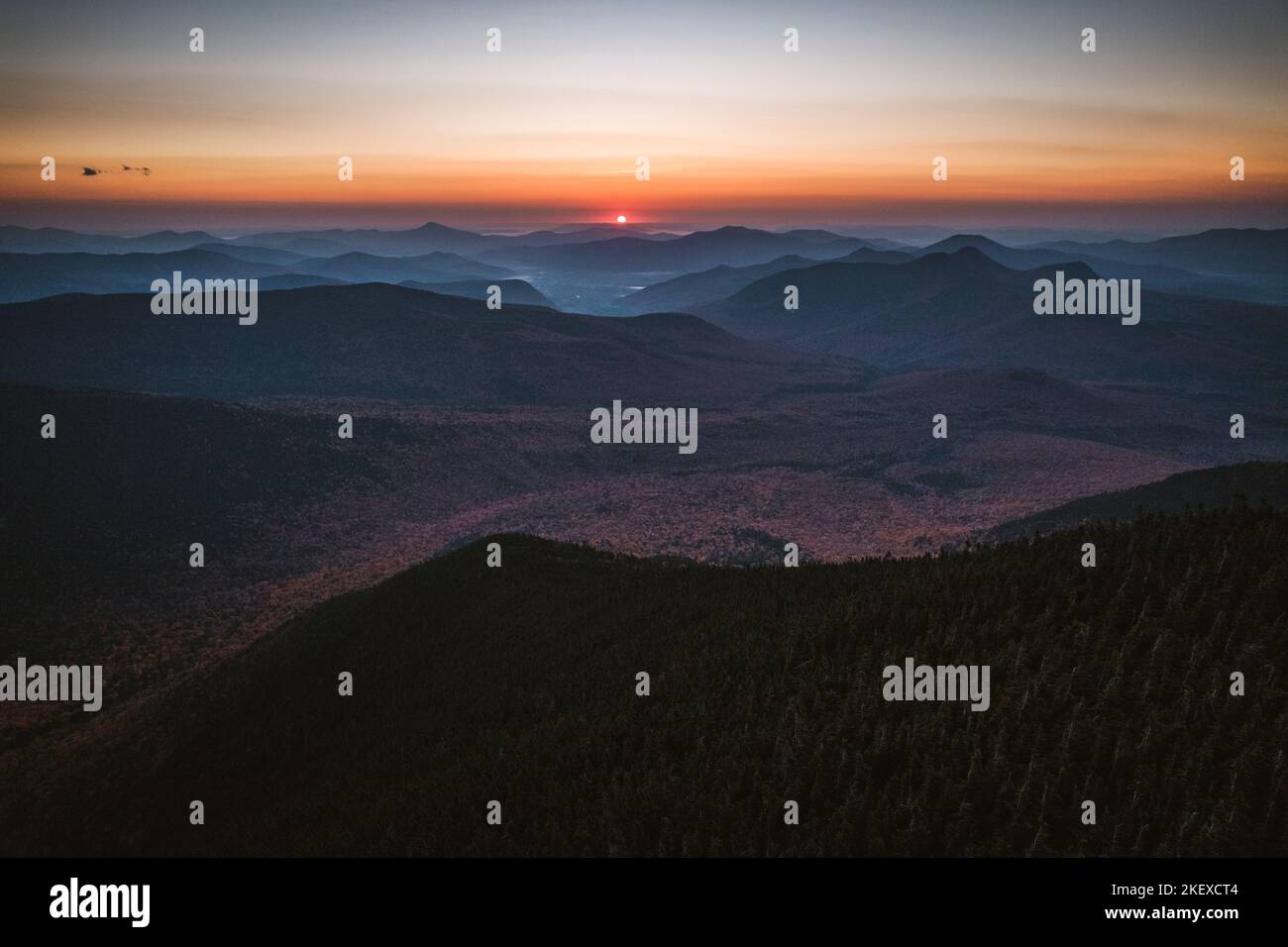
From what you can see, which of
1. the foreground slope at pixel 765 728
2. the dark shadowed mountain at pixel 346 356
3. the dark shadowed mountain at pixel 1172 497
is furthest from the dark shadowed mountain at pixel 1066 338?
the foreground slope at pixel 765 728

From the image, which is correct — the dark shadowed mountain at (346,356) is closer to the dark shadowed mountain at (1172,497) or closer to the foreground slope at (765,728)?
the dark shadowed mountain at (1172,497)

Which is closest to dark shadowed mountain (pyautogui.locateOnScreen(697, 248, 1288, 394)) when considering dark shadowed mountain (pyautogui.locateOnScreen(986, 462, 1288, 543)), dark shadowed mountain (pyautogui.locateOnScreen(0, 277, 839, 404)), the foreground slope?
dark shadowed mountain (pyautogui.locateOnScreen(0, 277, 839, 404))

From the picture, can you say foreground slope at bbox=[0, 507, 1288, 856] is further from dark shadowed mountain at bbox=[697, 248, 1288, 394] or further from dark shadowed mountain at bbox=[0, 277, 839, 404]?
dark shadowed mountain at bbox=[697, 248, 1288, 394]

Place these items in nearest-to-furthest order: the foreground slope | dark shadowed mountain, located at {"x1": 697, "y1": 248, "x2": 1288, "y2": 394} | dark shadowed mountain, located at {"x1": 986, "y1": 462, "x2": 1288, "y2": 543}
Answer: the foreground slope
dark shadowed mountain, located at {"x1": 986, "y1": 462, "x2": 1288, "y2": 543}
dark shadowed mountain, located at {"x1": 697, "y1": 248, "x2": 1288, "y2": 394}

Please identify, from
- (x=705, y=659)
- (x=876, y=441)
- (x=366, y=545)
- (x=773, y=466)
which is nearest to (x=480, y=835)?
(x=705, y=659)

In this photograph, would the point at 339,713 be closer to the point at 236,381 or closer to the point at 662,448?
the point at 662,448

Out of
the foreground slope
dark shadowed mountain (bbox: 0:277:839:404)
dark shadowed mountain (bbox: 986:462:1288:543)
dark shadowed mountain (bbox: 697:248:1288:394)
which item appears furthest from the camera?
dark shadowed mountain (bbox: 697:248:1288:394)

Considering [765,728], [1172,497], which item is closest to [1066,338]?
[1172,497]
